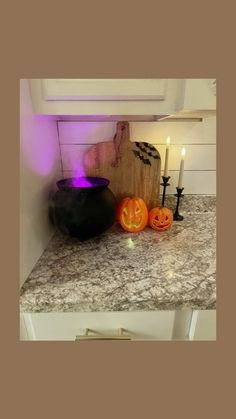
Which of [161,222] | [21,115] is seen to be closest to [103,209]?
[161,222]

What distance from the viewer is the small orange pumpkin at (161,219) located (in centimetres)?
97

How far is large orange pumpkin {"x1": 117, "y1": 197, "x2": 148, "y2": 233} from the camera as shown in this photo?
3.15 ft

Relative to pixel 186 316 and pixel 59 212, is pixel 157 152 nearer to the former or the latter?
pixel 59 212

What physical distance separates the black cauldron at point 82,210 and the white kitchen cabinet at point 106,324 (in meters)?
0.27

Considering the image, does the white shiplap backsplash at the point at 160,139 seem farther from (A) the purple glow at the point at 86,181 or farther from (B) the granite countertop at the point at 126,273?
(B) the granite countertop at the point at 126,273

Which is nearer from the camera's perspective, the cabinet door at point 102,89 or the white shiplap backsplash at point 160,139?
the cabinet door at point 102,89

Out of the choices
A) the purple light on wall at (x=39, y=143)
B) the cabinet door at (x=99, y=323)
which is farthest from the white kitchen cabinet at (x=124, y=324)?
the purple light on wall at (x=39, y=143)

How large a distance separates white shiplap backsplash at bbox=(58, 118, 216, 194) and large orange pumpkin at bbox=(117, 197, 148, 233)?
246 millimetres

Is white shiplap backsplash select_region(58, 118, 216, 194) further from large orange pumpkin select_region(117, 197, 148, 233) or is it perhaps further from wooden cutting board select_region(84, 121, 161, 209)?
large orange pumpkin select_region(117, 197, 148, 233)

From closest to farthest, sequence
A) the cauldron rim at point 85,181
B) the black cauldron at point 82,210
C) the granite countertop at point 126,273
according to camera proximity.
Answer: the granite countertop at point 126,273 < the black cauldron at point 82,210 < the cauldron rim at point 85,181

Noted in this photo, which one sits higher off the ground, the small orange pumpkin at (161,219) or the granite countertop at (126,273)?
the small orange pumpkin at (161,219)

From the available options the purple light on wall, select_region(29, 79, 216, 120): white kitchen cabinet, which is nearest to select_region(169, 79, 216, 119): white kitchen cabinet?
select_region(29, 79, 216, 120): white kitchen cabinet

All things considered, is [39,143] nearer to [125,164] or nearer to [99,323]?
[125,164]

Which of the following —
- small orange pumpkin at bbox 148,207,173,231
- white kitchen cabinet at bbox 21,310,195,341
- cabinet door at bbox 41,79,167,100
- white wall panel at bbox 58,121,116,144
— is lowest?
white kitchen cabinet at bbox 21,310,195,341
